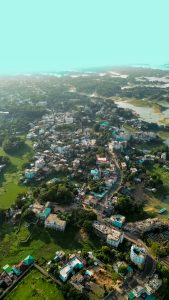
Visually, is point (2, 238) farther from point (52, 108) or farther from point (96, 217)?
point (52, 108)

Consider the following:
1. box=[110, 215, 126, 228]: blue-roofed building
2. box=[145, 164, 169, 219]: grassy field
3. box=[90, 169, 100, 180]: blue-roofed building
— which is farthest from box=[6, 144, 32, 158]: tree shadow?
box=[110, 215, 126, 228]: blue-roofed building

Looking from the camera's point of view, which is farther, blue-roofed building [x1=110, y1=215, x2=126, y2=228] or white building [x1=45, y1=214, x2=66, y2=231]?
blue-roofed building [x1=110, y1=215, x2=126, y2=228]

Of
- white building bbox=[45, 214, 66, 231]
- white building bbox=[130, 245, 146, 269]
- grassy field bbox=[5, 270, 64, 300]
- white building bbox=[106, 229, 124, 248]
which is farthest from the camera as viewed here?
white building bbox=[45, 214, 66, 231]

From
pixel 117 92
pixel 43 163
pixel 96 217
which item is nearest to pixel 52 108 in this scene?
pixel 117 92

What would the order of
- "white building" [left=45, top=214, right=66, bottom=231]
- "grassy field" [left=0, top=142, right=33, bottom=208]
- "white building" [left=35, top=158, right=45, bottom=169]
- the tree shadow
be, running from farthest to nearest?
1. the tree shadow
2. "white building" [left=35, top=158, right=45, bottom=169]
3. "grassy field" [left=0, top=142, right=33, bottom=208]
4. "white building" [left=45, top=214, right=66, bottom=231]

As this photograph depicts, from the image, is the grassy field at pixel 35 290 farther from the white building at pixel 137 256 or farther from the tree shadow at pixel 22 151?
the tree shadow at pixel 22 151

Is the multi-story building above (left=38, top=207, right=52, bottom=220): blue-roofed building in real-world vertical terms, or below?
below

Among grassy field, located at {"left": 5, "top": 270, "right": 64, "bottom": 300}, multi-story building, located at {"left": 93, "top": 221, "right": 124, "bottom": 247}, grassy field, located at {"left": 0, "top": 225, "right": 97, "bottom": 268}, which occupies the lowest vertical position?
grassy field, located at {"left": 5, "top": 270, "right": 64, "bottom": 300}

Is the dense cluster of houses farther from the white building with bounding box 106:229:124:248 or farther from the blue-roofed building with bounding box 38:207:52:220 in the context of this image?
the white building with bounding box 106:229:124:248
